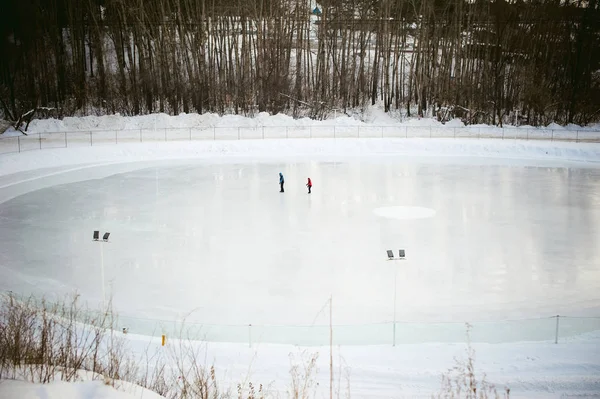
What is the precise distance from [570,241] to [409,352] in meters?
8.85

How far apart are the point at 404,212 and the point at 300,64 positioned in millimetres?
26504

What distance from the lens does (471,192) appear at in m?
24.0

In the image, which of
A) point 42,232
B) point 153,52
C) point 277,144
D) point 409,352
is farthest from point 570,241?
point 153,52

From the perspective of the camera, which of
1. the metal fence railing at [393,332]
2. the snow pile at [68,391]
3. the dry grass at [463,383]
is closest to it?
the snow pile at [68,391]

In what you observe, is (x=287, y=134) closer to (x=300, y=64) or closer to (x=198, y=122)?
(x=198, y=122)

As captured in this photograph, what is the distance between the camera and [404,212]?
20.7m

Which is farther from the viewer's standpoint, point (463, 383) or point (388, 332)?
point (388, 332)

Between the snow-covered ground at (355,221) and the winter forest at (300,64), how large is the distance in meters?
10.7

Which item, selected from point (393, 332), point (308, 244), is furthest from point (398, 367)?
point (308, 244)

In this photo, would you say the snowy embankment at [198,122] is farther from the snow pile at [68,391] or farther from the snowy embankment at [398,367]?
the snow pile at [68,391]

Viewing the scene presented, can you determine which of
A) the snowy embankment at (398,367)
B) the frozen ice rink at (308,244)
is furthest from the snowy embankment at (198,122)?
the snowy embankment at (398,367)

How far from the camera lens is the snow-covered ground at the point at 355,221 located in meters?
9.98

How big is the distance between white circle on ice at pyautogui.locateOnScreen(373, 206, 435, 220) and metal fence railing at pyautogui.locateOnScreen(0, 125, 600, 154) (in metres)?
15.9

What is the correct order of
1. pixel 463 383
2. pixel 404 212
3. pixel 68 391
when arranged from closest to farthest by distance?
pixel 68 391 < pixel 463 383 < pixel 404 212
